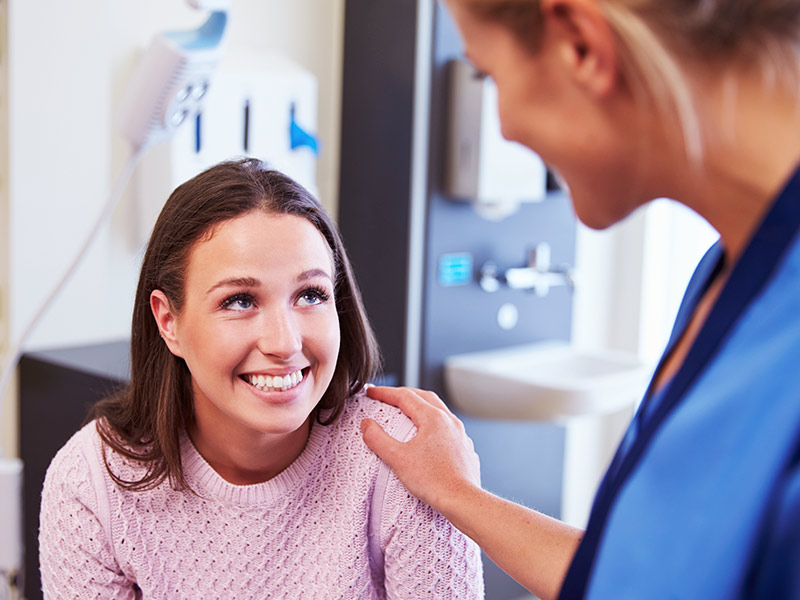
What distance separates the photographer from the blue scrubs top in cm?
52

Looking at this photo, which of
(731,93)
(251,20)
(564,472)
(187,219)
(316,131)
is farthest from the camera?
(564,472)

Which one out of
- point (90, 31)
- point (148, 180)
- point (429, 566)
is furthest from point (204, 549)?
point (90, 31)

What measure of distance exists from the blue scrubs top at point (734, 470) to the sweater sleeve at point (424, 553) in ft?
1.97

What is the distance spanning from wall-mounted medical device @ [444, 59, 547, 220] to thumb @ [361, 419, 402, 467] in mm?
1333

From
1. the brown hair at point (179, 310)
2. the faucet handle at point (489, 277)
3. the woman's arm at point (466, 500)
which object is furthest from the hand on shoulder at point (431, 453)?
the faucet handle at point (489, 277)

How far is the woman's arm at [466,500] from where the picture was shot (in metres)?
1.02

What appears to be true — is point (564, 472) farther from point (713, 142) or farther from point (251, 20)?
point (713, 142)

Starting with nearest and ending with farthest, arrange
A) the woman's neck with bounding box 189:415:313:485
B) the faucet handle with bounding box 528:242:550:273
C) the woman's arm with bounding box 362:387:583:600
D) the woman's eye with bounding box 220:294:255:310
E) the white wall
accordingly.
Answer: the woman's arm with bounding box 362:387:583:600 → the woman's eye with bounding box 220:294:255:310 → the woman's neck with bounding box 189:415:313:485 → the white wall → the faucet handle with bounding box 528:242:550:273

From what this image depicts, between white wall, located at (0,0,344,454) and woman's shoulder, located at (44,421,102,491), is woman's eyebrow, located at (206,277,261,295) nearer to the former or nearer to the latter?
woman's shoulder, located at (44,421,102,491)

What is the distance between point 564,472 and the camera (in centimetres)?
309

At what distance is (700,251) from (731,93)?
8.94 feet

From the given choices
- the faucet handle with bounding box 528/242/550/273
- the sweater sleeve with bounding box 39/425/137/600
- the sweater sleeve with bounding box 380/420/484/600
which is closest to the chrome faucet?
the faucet handle with bounding box 528/242/550/273

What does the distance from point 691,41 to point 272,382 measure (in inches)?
28.0

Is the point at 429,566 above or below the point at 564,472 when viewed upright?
above
